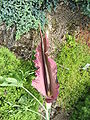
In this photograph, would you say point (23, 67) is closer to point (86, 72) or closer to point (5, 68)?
point (5, 68)

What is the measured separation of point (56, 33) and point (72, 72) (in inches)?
15.8

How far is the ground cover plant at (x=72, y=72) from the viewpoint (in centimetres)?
257

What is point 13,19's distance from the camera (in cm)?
239

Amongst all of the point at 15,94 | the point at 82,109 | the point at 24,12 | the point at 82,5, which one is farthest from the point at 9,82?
the point at 82,5

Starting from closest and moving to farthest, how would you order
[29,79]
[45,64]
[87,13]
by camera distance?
[45,64] < [29,79] < [87,13]

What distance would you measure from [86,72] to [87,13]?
57cm

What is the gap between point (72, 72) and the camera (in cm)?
258

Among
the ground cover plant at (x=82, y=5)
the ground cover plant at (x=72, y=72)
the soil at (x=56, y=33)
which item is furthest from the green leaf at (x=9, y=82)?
the ground cover plant at (x=82, y=5)

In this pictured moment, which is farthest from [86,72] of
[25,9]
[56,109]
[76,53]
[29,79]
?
[25,9]

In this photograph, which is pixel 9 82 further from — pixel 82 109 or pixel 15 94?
pixel 82 109

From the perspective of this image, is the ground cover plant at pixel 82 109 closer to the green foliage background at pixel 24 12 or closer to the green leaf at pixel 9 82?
the green leaf at pixel 9 82

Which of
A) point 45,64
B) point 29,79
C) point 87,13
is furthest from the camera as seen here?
point 87,13

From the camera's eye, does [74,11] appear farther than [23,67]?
Yes

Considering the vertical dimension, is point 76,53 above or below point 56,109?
above
